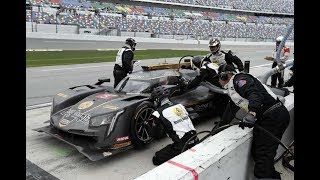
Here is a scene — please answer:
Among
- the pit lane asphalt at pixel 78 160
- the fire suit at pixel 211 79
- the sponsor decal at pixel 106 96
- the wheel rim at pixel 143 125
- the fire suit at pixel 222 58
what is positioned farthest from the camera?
the fire suit at pixel 222 58

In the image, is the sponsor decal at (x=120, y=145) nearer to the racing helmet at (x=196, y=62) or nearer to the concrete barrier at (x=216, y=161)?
the concrete barrier at (x=216, y=161)

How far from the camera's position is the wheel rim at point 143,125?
14.9 ft

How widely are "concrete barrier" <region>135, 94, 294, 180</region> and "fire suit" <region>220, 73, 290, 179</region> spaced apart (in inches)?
4.4

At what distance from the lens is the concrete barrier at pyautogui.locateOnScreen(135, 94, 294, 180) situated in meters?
2.50

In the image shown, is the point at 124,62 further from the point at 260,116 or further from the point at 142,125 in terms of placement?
the point at 260,116

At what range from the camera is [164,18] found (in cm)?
3941

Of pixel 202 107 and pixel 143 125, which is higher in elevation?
pixel 202 107

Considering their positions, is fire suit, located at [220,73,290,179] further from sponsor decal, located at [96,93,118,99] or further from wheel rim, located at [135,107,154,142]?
sponsor decal, located at [96,93,118,99]

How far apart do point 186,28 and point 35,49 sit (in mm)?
24112

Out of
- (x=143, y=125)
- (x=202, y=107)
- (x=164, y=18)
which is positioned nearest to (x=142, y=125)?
(x=143, y=125)

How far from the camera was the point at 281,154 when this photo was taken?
4531 mm

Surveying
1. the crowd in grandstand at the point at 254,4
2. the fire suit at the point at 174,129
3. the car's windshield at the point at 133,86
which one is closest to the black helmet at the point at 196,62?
the car's windshield at the point at 133,86

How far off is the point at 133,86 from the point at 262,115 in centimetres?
240
